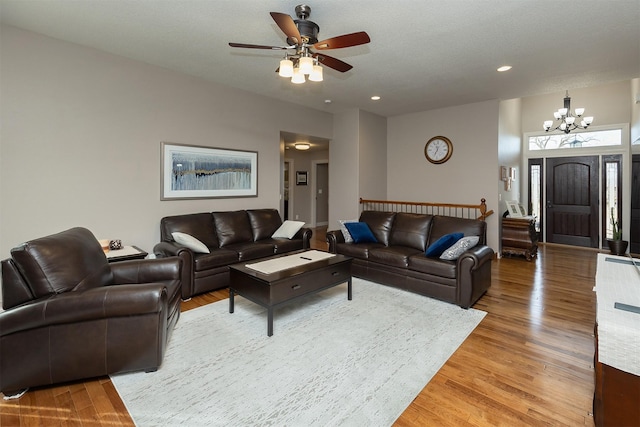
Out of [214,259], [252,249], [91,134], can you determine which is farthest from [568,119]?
[91,134]

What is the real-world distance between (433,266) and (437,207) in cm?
295

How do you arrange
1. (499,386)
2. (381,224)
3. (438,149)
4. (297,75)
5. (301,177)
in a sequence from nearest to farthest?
(499,386), (297,75), (381,224), (438,149), (301,177)

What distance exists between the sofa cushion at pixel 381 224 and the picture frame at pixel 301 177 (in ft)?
14.3

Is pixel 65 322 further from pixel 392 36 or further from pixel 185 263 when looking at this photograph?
pixel 392 36

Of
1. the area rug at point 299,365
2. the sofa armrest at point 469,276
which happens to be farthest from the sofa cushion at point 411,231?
the area rug at point 299,365

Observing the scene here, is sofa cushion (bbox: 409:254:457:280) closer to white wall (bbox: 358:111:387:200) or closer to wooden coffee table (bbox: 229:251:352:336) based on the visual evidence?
wooden coffee table (bbox: 229:251:352:336)

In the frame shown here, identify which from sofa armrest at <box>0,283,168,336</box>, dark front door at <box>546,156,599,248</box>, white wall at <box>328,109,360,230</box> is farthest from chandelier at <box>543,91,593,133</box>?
sofa armrest at <box>0,283,168,336</box>

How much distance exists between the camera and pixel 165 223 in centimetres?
404

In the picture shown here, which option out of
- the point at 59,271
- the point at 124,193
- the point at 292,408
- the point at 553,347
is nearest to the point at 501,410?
the point at 553,347

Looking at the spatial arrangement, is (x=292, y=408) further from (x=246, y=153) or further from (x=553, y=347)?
(x=246, y=153)

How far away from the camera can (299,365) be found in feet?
7.39

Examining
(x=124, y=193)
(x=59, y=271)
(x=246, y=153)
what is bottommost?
(x=59, y=271)

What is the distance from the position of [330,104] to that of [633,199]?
6.07m

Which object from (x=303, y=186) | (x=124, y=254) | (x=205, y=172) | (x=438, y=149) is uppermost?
(x=438, y=149)
